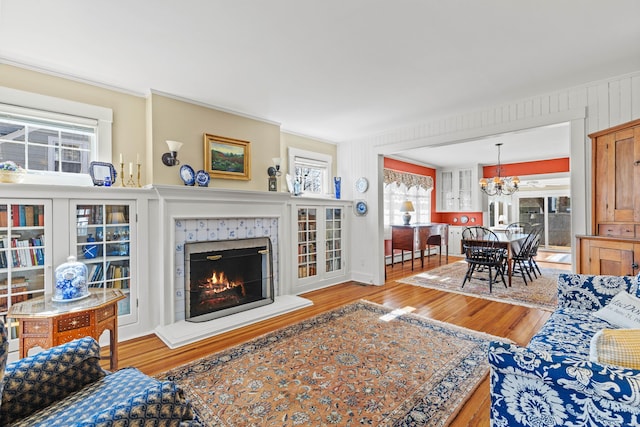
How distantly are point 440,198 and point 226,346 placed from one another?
25.3 ft

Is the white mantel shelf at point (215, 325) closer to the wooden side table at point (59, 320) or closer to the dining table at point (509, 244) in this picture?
the wooden side table at point (59, 320)

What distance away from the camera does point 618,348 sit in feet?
3.79

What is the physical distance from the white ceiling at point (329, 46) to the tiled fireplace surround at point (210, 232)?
1.18 metres

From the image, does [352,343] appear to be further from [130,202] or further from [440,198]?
[440,198]

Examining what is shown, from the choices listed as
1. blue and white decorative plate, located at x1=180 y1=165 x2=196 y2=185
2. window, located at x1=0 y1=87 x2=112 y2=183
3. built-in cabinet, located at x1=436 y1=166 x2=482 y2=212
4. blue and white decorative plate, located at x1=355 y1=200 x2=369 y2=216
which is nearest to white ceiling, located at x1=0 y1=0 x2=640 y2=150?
window, located at x1=0 y1=87 x2=112 y2=183

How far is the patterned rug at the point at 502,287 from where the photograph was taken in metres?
4.07

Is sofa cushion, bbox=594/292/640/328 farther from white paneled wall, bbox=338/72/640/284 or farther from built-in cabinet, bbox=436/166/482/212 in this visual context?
built-in cabinet, bbox=436/166/482/212

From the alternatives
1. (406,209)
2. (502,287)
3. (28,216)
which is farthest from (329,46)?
A: (406,209)

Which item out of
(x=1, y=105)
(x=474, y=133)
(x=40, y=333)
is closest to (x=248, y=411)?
(x=40, y=333)

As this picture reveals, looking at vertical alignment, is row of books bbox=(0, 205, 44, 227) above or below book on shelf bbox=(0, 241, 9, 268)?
above

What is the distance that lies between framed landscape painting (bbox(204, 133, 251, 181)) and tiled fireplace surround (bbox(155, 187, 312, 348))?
33 centimetres

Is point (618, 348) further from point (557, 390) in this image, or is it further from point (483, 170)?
point (483, 170)

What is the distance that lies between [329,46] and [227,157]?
197 centimetres

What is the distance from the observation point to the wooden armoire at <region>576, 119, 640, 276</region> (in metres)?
2.55
